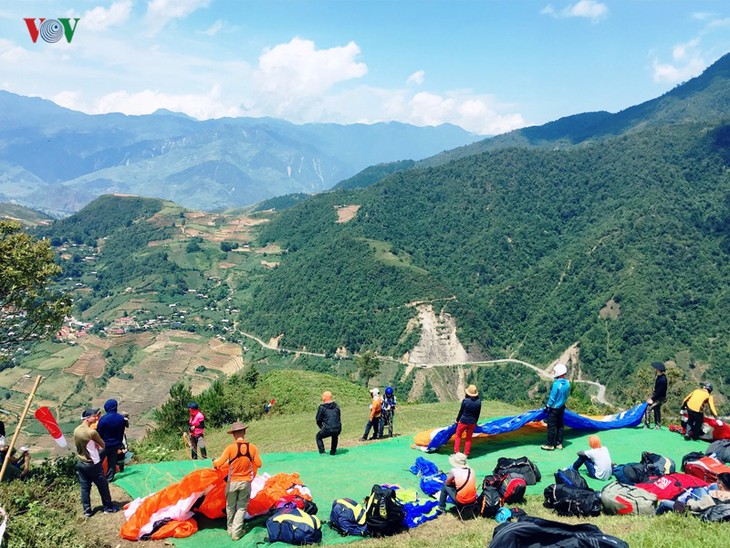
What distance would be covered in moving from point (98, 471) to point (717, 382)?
305ft

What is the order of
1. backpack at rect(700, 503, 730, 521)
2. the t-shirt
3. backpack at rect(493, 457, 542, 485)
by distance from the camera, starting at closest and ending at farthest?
backpack at rect(700, 503, 730, 521)
backpack at rect(493, 457, 542, 485)
the t-shirt

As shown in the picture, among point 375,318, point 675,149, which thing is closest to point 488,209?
point 675,149

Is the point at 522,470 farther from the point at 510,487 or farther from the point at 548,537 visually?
the point at 548,537

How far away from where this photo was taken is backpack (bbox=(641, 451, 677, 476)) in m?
9.67

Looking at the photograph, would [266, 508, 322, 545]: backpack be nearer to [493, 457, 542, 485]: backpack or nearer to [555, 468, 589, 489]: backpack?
[493, 457, 542, 485]: backpack

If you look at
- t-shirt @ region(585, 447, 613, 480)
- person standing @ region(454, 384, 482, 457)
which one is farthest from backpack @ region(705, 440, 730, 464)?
person standing @ region(454, 384, 482, 457)

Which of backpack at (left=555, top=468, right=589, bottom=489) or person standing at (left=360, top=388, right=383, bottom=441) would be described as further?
person standing at (left=360, top=388, right=383, bottom=441)

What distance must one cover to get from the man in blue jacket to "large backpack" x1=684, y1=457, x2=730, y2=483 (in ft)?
37.6

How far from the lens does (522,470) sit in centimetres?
1004

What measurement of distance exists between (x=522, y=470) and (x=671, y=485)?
2.56 meters

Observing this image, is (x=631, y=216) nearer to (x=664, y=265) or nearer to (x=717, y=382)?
(x=664, y=265)

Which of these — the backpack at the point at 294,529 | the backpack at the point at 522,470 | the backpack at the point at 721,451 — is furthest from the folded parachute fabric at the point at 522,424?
the backpack at the point at 294,529

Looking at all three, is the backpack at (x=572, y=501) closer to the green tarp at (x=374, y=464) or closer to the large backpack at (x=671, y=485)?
the green tarp at (x=374, y=464)

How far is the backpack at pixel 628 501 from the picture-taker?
27.5 feet
